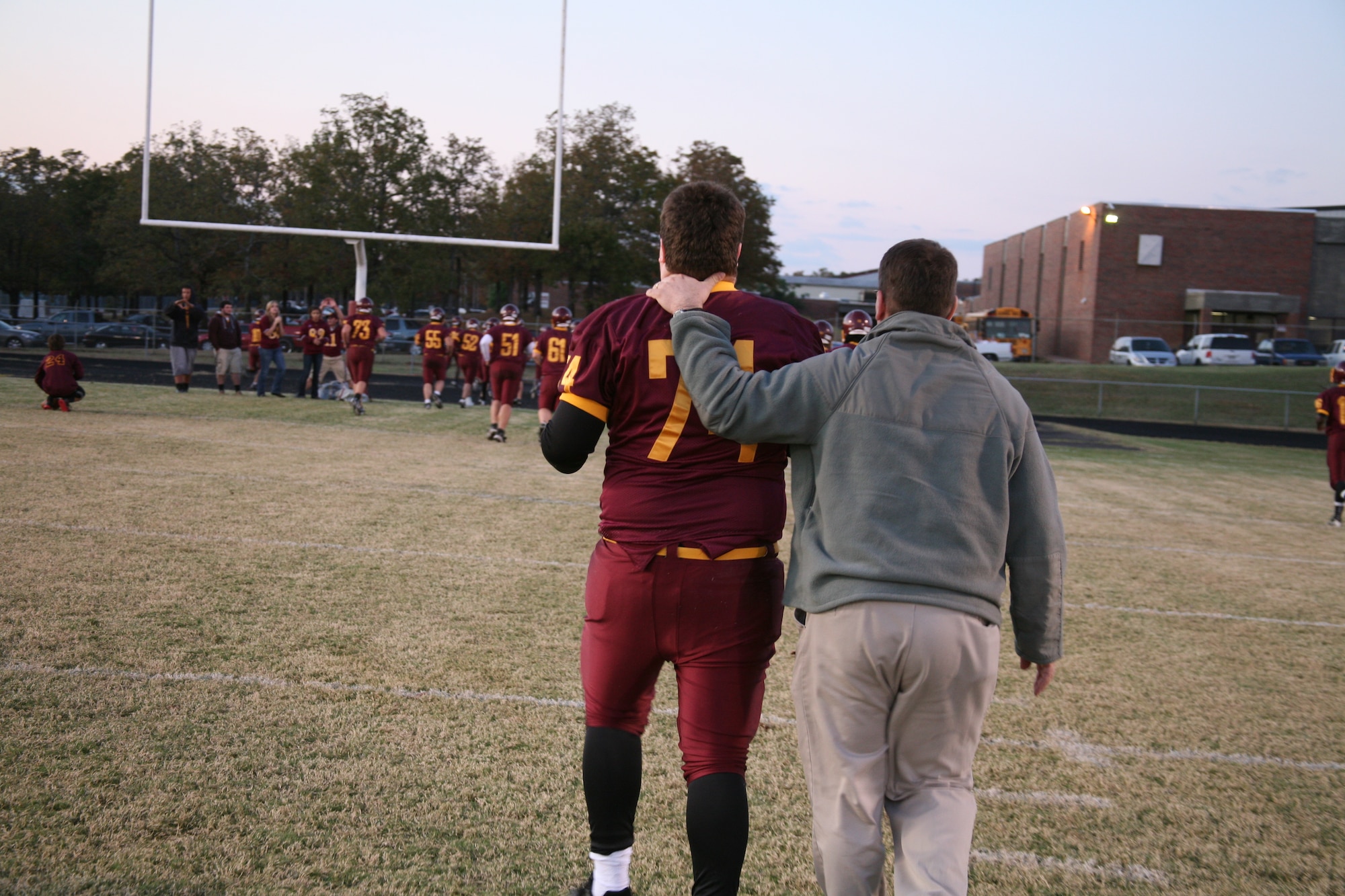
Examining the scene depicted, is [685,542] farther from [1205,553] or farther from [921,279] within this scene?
[1205,553]

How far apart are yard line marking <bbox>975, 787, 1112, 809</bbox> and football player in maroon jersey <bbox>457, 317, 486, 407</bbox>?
677 inches

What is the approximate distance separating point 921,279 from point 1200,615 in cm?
527

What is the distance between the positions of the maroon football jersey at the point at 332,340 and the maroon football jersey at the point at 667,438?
17063 mm

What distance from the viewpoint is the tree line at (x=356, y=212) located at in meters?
20.9

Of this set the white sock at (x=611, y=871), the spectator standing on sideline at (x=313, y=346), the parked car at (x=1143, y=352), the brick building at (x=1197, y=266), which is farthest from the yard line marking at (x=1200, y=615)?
the brick building at (x=1197, y=266)

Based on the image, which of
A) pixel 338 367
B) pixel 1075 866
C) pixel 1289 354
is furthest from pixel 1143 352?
pixel 1075 866

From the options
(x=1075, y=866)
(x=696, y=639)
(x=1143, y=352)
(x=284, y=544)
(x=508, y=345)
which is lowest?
(x=1075, y=866)

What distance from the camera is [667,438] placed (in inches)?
98.7

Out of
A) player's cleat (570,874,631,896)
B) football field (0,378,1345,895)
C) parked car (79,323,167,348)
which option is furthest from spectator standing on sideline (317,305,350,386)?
parked car (79,323,167,348)

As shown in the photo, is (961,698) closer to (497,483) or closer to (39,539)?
(39,539)

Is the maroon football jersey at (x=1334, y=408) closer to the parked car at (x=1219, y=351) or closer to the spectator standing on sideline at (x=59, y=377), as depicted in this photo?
the spectator standing on sideline at (x=59, y=377)

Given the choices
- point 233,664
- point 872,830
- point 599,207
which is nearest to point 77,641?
point 233,664

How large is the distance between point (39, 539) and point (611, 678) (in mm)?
5672

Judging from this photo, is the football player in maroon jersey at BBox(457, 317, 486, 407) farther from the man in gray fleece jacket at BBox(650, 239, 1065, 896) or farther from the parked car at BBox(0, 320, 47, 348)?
the parked car at BBox(0, 320, 47, 348)
